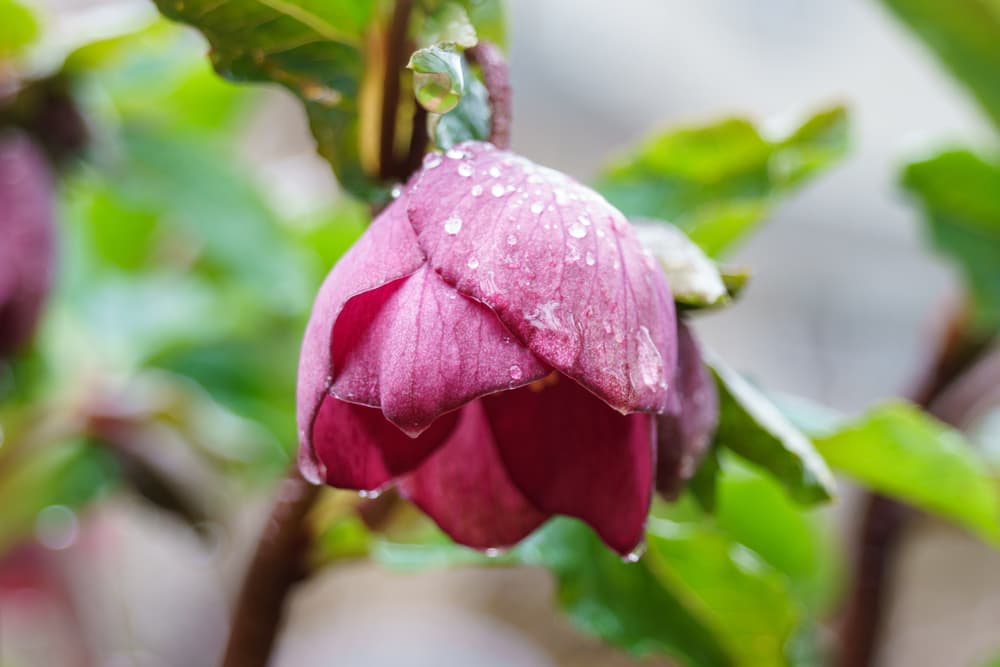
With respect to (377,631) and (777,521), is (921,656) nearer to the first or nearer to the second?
(377,631)

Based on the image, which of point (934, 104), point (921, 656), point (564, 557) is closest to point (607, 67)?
point (934, 104)

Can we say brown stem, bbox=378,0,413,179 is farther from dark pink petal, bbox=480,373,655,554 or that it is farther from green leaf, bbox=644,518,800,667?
green leaf, bbox=644,518,800,667

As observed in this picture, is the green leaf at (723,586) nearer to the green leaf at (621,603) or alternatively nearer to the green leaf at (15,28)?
the green leaf at (621,603)

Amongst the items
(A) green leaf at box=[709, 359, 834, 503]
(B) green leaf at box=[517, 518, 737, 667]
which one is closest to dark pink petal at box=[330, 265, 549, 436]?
(A) green leaf at box=[709, 359, 834, 503]

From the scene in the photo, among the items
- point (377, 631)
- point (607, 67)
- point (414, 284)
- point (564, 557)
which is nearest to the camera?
point (414, 284)

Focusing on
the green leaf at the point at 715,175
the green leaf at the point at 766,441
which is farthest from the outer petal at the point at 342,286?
the green leaf at the point at 715,175

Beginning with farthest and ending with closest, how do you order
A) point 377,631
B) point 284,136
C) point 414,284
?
point 284,136 → point 377,631 → point 414,284

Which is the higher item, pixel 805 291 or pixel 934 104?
pixel 934 104
